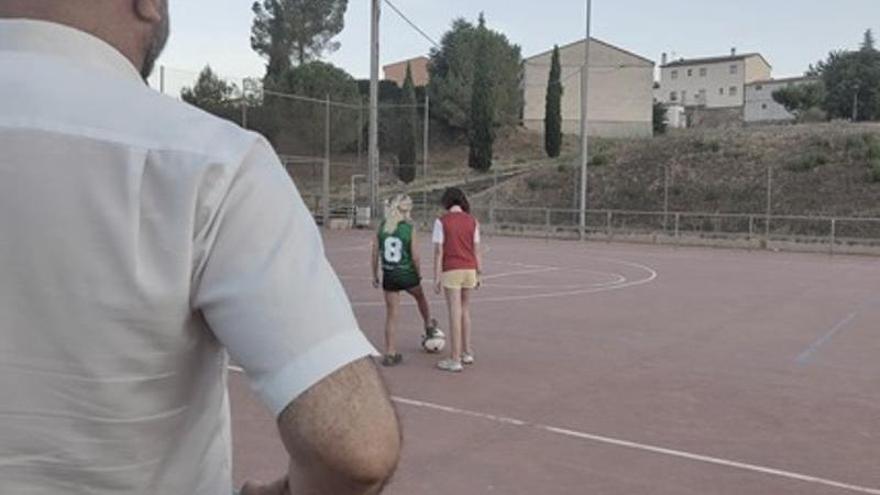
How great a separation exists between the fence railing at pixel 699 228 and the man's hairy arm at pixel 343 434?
28.1 m

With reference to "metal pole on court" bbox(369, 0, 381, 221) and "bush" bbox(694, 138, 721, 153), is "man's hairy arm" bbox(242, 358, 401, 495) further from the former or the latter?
"bush" bbox(694, 138, 721, 153)

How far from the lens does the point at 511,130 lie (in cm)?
6044

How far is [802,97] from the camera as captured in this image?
67375 millimetres

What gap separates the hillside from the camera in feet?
109

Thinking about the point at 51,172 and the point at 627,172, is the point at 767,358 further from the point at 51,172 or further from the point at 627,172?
the point at 627,172

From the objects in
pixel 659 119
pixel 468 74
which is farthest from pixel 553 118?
pixel 659 119

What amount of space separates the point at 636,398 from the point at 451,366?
1834mm

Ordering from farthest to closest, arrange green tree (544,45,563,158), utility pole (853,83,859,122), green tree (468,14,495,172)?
utility pole (853,83,859,122), green tree (544,45,563,158), green tree (468,14,495,172)

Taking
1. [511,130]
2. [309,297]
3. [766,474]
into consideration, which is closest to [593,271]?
[766,474]

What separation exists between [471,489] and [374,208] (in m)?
28.0

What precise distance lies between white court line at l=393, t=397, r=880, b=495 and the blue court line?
412 cm

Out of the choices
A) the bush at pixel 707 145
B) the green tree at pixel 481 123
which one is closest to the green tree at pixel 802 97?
the green tree at pixel 481 123

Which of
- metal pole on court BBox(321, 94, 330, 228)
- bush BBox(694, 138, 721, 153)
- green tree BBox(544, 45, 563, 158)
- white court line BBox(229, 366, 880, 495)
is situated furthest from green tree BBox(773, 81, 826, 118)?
white court line BBox(229, 366, 880, 495)

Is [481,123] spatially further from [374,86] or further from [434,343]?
[434,343]
